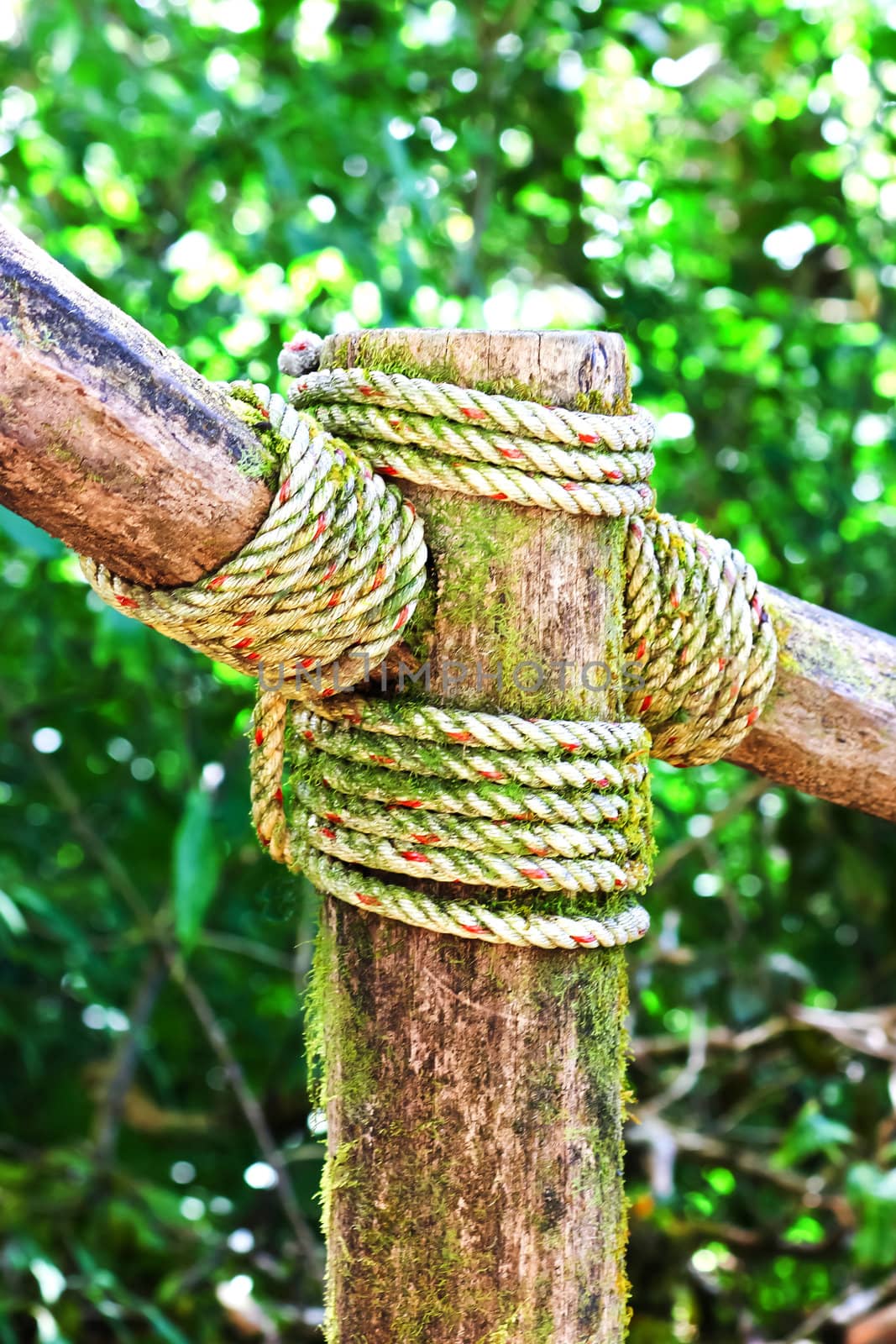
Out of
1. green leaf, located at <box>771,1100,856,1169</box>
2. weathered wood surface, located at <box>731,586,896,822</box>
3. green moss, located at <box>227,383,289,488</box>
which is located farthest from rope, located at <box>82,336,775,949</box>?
green leaf, located at <box>771,1100,856,1169</box>

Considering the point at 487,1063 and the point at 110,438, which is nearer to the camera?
the point at 110,438

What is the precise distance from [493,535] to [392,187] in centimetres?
131

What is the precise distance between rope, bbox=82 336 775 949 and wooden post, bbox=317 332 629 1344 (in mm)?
21

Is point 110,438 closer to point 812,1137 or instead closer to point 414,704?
point 414,704

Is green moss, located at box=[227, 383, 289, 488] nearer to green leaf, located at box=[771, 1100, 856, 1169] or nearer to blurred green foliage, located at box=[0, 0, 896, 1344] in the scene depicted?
blurred green foliage, located at box=[0, 0, 896, 1344]

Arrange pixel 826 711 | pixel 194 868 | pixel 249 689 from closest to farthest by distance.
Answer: pixel 826 711 < pixel 194 868 < pixel 249 689

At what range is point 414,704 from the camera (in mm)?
629

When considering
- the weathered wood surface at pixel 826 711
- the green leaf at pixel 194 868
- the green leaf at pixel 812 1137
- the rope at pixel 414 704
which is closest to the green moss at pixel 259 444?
the rope at pixel 414 704

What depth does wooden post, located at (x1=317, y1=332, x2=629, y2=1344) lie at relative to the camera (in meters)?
0.62

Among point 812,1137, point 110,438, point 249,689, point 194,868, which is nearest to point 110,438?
A: point 110,438

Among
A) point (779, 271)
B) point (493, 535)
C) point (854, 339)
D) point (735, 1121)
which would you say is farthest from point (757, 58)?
point (493, 535)

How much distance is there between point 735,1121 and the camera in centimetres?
187

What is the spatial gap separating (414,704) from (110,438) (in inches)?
7.8

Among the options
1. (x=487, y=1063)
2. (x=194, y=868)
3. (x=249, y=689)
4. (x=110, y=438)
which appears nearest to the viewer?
(x=110, y=438)
